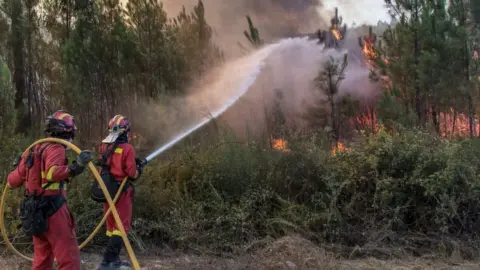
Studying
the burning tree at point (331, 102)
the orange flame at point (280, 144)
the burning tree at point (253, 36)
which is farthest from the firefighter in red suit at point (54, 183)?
the burning tree at point (253, 36)

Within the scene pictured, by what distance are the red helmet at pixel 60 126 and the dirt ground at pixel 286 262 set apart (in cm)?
206

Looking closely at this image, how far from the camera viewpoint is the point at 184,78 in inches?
524

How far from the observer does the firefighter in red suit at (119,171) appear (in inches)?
195

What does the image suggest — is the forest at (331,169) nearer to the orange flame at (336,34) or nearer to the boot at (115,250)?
the boot at (115,250)

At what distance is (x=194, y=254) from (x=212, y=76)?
8.34 meters

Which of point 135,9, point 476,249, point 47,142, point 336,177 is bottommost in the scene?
point 476,249

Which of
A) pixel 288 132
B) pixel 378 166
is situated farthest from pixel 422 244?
pixel 288 132

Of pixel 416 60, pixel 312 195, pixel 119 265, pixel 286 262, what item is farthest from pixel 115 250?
pixel 416 60


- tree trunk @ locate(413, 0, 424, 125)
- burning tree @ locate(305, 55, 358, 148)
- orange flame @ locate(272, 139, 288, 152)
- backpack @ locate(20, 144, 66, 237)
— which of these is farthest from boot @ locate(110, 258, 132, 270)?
burning tree @ locate(305, 55, 358, 148)

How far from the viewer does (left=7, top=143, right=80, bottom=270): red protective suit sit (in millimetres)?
3748

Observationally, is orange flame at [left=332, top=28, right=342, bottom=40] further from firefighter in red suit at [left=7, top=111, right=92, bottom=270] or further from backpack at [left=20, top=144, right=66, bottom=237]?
backpack at [left=20, top=144, right=66, bottom=237]

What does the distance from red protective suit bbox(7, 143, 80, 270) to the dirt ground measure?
1421 millimetres

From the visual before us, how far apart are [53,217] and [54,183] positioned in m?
0.30

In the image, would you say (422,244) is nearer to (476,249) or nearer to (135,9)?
(476,249)
